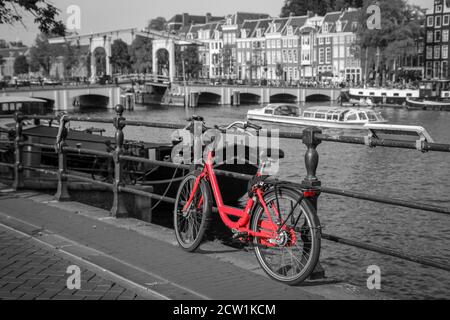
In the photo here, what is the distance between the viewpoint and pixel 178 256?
600 cm

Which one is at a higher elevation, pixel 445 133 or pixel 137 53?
pixel 137 53

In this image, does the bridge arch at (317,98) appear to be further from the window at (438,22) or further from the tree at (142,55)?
the tree at (142,55)

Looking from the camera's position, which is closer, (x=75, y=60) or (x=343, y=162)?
(x=343, y=162)

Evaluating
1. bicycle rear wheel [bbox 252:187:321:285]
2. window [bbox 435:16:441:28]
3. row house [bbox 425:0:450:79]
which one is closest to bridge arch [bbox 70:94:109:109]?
row house [bbox 425:0:450:79]

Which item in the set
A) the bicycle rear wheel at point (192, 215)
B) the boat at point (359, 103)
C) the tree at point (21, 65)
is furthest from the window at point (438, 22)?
the tree at point (21, 65)

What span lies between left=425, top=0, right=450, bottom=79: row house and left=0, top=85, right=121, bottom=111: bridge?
40.1 m

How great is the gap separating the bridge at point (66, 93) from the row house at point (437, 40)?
4011 cm

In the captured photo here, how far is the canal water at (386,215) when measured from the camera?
12.3 metres

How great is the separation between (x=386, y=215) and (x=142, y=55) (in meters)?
110

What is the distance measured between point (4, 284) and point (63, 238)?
4.75ft

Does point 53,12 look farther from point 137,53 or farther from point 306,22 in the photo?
point 137,53

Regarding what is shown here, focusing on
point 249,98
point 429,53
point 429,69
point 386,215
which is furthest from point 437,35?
point 386,215
